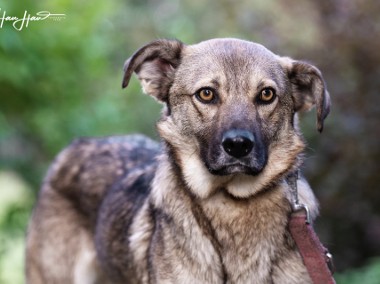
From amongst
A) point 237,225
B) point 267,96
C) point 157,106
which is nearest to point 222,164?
point 237,225

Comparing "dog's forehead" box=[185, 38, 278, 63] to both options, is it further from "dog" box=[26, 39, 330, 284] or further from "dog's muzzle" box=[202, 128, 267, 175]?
"dog's muzzle" box=[202, 128, 267, 175]

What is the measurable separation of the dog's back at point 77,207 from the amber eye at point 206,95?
1.26 meters

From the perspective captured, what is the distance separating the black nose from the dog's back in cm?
159

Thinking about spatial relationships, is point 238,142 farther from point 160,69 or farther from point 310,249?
point 160,69

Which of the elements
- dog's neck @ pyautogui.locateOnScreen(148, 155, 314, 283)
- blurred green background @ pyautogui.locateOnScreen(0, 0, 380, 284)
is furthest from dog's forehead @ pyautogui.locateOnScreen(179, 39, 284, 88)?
blurred green background @ pyautogui.locateOnScreen(0, 0, 380, 284)

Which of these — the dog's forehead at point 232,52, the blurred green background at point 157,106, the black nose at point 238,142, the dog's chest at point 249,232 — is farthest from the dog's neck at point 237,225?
the blurred green background at point 157,106

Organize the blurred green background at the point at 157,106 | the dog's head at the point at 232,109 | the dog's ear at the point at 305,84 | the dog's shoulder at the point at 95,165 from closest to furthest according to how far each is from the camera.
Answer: the dog's head at the point at 232,109 → the dog's ear at the point at 305,84 → the dog's shoulder at the point at 95,165 → the blurred green background at the point at 157,106

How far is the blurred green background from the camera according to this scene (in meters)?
8.55

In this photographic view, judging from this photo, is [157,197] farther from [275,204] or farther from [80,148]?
[80,148]

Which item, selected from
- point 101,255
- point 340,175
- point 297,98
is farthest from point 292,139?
point 340,175

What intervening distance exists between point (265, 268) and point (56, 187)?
2359 mm

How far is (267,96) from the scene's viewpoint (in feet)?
16.3

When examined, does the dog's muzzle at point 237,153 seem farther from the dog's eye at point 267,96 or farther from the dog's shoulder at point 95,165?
the dog's shoulder at point 95,165

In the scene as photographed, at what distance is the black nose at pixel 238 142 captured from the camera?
4.64 metres
